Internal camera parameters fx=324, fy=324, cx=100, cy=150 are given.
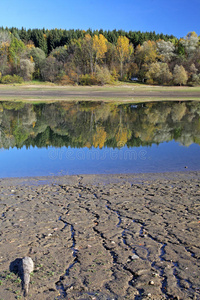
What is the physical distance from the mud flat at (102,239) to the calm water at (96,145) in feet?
8.51

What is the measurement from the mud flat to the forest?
2657 inches

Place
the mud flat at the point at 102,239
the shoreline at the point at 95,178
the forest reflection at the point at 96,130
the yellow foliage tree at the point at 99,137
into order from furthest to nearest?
1. the forest reflection at the point at 96,130
2. the yellow foliage tree at the point at 99,137
3. the shoreline at the point at 95,178
4. the mud flat at the point at 102,239

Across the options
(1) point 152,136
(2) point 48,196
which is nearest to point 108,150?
(1) point 152,136

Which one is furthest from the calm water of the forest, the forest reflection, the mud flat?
the forest

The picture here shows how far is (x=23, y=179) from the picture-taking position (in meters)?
11.2

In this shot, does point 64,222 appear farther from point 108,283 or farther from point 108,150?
point 108,150

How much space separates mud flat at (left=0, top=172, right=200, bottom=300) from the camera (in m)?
5.04

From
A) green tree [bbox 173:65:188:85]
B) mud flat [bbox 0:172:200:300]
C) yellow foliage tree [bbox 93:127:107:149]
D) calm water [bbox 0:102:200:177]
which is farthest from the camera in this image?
green tree [bbox 173:65:188:85]

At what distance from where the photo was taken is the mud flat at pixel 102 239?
5.04 m

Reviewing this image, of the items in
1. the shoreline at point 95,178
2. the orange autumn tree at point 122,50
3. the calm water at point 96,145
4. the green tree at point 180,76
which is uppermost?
the orange autumn tree at point 122,50

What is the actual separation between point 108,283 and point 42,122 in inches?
836

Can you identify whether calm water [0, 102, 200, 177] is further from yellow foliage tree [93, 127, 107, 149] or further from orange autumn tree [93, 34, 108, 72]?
orange autumn tree [93, 34, 108, 72]

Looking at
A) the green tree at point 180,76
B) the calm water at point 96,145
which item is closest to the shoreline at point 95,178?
the calm water at point 96,145

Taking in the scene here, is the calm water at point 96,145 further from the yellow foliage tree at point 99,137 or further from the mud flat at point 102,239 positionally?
the mud flat at point 102,239
